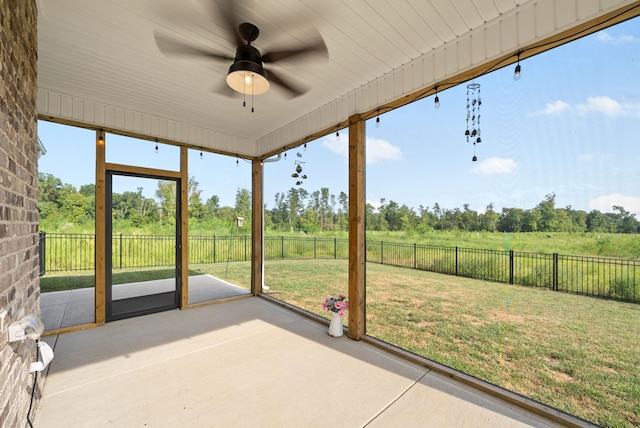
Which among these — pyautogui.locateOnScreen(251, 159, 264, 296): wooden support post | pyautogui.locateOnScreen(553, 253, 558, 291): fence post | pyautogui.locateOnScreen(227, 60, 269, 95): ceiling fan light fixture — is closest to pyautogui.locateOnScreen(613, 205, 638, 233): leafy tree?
pyautogui.locateOnScreen(553, 253, 558, 291): fence post

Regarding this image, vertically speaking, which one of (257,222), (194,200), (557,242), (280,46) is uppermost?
(280,46)

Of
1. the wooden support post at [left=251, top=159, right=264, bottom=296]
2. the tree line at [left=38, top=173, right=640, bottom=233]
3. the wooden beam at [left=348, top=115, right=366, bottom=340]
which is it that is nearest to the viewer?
the tree line at [left=38, top=173, right=640, bottom=233]

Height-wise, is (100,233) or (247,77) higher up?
(247,77)

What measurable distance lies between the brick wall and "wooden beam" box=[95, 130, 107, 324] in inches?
73.6

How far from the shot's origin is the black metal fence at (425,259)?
2566 millimetres

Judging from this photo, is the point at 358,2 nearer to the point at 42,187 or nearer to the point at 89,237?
the point at 42,187

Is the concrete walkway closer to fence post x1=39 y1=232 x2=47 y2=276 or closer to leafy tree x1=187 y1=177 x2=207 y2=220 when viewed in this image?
fence post x1=39 y1=232 x2=47 y2=276

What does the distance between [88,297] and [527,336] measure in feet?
21.2

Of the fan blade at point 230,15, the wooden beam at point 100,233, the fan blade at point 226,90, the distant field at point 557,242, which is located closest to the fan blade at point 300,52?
the fan blade at point 230,15

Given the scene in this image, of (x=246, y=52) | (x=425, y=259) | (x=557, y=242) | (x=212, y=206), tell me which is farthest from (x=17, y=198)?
(x=425, y=259)

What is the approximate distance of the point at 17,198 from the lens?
152cm

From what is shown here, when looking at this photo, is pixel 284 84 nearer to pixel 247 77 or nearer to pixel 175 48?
pixel 247 77

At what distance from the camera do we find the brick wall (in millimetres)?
1263

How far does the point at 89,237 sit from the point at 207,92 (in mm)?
2646
